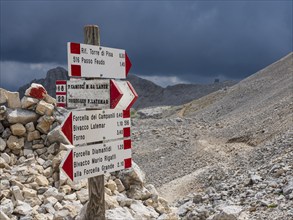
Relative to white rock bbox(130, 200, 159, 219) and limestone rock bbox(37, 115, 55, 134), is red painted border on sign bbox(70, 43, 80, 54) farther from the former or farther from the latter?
limestone rock bbox(37, 115, 55, 134)

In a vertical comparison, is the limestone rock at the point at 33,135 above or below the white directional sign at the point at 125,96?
below

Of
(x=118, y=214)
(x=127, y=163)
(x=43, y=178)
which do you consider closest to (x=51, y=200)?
(x=43, y=178)

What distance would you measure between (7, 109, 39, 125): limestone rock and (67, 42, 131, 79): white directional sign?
3.86 meters

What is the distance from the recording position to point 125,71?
7.52 meters

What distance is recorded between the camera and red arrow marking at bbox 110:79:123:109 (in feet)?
22.5

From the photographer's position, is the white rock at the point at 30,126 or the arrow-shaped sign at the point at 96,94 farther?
the white rock at the point at 30,126

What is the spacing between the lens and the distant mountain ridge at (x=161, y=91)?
9098cm

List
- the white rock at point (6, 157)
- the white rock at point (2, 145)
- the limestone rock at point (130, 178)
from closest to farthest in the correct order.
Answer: the white rock at point (6, 157) < the white rock at point (2, 145) < the limestone rock at point (130, 178)

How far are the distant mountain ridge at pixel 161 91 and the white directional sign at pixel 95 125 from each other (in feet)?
249

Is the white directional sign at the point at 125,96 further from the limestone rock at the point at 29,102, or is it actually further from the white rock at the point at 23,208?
the limestone rock at the point at 29,102

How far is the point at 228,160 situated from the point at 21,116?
10.8 m

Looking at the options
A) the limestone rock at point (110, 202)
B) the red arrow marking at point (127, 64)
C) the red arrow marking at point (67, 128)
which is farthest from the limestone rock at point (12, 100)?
the red arrow marking at point (67, 128)

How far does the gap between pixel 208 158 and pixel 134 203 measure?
37.8ft

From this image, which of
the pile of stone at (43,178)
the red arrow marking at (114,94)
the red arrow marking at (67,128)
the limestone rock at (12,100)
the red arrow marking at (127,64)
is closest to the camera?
the red arrow marking at (67,128)
